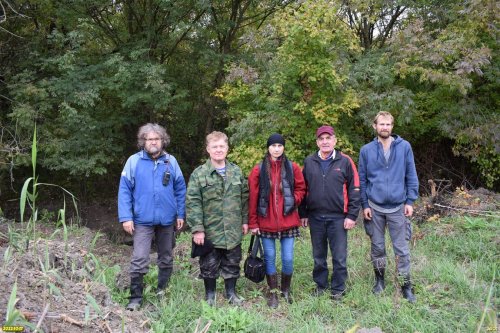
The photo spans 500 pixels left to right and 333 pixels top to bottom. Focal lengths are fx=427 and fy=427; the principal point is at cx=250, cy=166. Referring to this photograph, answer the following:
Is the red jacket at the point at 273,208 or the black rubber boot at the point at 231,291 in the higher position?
the red jacket at the point at 273,208

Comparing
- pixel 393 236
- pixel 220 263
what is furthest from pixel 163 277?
pixel 393 236

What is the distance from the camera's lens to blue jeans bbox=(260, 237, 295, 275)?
436cm

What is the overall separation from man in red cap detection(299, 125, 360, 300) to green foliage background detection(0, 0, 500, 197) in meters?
4.08

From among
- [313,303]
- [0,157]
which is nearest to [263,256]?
[313,303]

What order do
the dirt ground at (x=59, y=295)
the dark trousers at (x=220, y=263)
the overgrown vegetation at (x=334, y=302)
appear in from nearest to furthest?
the dirt ground at (x=59, y=295) < the overgrown vegetation at (x=334, y=302) < the dark trousers at (x=220, y=263)

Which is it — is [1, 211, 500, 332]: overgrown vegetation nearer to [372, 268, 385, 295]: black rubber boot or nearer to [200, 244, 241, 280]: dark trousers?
[372, 268, 385, 295]: black rubber boot

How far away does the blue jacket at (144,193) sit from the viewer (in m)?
4.09

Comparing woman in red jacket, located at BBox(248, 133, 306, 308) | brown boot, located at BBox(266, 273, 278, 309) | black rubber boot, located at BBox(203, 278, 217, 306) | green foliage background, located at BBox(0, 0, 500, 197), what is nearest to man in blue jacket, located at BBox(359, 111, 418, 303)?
woman in red jacket, located at BBox(248, 133, 306, 308)

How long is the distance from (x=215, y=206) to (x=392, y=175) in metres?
1.80

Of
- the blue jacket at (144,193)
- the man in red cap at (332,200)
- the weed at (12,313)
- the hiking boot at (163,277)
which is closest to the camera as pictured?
the weed at (12,313)

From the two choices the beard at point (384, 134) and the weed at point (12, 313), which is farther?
the beard at point (384, 134)

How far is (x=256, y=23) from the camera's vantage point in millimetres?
14500

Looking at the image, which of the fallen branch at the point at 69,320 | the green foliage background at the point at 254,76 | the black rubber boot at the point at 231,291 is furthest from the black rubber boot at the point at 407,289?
the green foliage background at the point at 254,76

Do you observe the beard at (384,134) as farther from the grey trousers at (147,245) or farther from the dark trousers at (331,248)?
the grey trousers at (147,245)
